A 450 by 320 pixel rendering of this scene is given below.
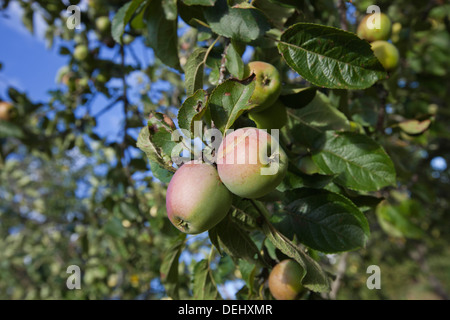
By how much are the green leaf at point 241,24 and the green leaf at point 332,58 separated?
0.07 metres

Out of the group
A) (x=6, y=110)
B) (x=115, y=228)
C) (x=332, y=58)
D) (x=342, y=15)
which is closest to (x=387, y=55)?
(x=342, y=15)

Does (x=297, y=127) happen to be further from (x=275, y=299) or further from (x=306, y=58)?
(x=275, y=299)

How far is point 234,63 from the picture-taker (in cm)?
85

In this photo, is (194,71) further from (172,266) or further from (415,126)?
(415,126)

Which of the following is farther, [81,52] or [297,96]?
[81,52]

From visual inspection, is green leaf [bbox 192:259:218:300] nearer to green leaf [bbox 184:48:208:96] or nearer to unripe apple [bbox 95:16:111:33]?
green leaf [bbox 184:48:208:96]

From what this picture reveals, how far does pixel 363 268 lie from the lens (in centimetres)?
479

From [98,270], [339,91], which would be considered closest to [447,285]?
[98,270]

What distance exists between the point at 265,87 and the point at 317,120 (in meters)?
0.27

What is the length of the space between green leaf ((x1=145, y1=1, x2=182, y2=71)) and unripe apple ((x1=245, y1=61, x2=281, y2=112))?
387mm

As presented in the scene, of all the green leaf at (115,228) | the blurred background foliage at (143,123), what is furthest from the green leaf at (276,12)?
the green leaf at (115,228)

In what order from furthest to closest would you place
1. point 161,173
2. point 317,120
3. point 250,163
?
point 317,120 → point 161,173 → point 250,163

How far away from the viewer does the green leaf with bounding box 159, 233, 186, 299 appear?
1128 mm

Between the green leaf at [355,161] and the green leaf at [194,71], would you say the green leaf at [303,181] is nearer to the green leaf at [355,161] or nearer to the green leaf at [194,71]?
the green leaf at [355,161]
